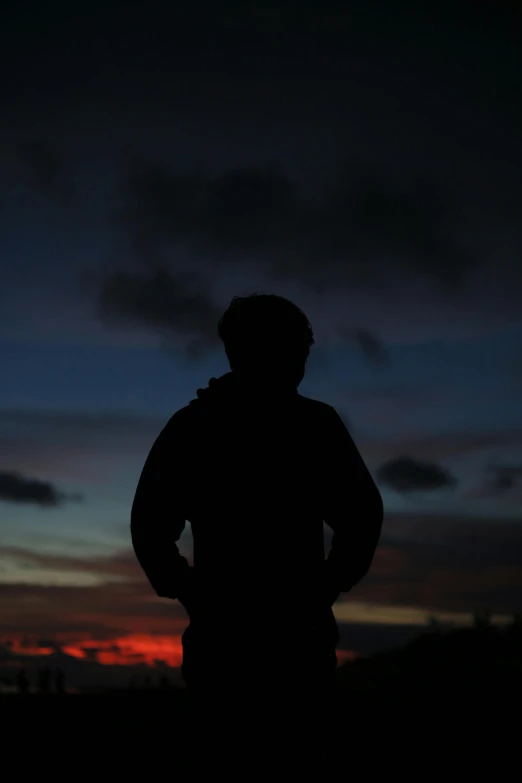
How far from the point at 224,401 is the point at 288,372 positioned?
0.37m

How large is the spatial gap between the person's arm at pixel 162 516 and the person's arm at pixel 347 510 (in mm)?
766

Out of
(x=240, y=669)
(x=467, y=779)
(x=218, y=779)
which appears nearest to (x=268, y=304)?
(x=240, y=669)

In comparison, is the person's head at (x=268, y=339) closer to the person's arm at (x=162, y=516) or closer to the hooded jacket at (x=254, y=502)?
the hooded jacket at (x=254, y=502)

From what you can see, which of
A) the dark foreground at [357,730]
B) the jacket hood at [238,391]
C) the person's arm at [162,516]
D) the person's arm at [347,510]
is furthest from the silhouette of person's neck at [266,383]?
the dark foreground at [357,730]

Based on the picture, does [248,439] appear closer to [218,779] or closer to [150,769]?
[218,779]

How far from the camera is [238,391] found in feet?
15.4

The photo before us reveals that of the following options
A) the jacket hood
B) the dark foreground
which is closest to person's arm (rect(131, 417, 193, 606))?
the jacket hood

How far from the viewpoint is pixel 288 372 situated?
4.70m

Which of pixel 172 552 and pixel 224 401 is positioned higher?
pixel 224 401

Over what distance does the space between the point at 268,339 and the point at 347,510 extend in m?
0.99

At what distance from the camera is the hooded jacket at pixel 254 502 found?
4.39 meters

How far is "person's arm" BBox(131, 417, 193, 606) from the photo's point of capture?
15.0 feet

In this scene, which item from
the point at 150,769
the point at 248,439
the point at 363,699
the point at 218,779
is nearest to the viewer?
the point at 218,779

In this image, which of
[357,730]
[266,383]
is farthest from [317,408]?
[357,730]
